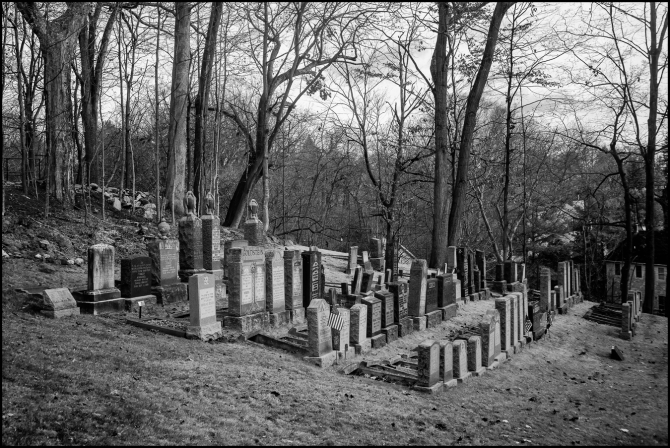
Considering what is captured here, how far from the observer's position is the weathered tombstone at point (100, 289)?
9.71 metres

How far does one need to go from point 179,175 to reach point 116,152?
1374 cm

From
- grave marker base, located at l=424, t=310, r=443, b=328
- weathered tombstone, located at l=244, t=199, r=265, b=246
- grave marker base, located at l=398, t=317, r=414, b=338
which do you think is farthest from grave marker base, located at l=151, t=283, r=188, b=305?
grave marker base, located at l=424, t=310, r=443, b=328

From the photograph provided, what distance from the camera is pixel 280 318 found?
1065cm

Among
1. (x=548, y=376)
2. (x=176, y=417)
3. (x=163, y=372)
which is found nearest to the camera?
(x=176, y=417)

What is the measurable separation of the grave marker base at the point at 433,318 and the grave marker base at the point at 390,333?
1.54 m

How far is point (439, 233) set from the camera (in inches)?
709

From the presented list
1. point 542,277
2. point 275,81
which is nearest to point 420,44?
point 275,81

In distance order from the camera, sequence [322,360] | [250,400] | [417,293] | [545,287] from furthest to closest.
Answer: [545,287], [417,293], [322,360], [250,400]

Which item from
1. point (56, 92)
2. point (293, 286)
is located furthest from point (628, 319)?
point (56, 92)

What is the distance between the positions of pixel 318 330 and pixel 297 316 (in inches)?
106

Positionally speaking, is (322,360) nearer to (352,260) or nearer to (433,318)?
(433,318)

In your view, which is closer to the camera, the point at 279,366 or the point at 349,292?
the point at 279,366

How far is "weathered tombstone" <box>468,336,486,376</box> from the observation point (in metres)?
8.76

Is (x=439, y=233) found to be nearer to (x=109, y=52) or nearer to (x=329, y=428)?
(x=329, y=428)
